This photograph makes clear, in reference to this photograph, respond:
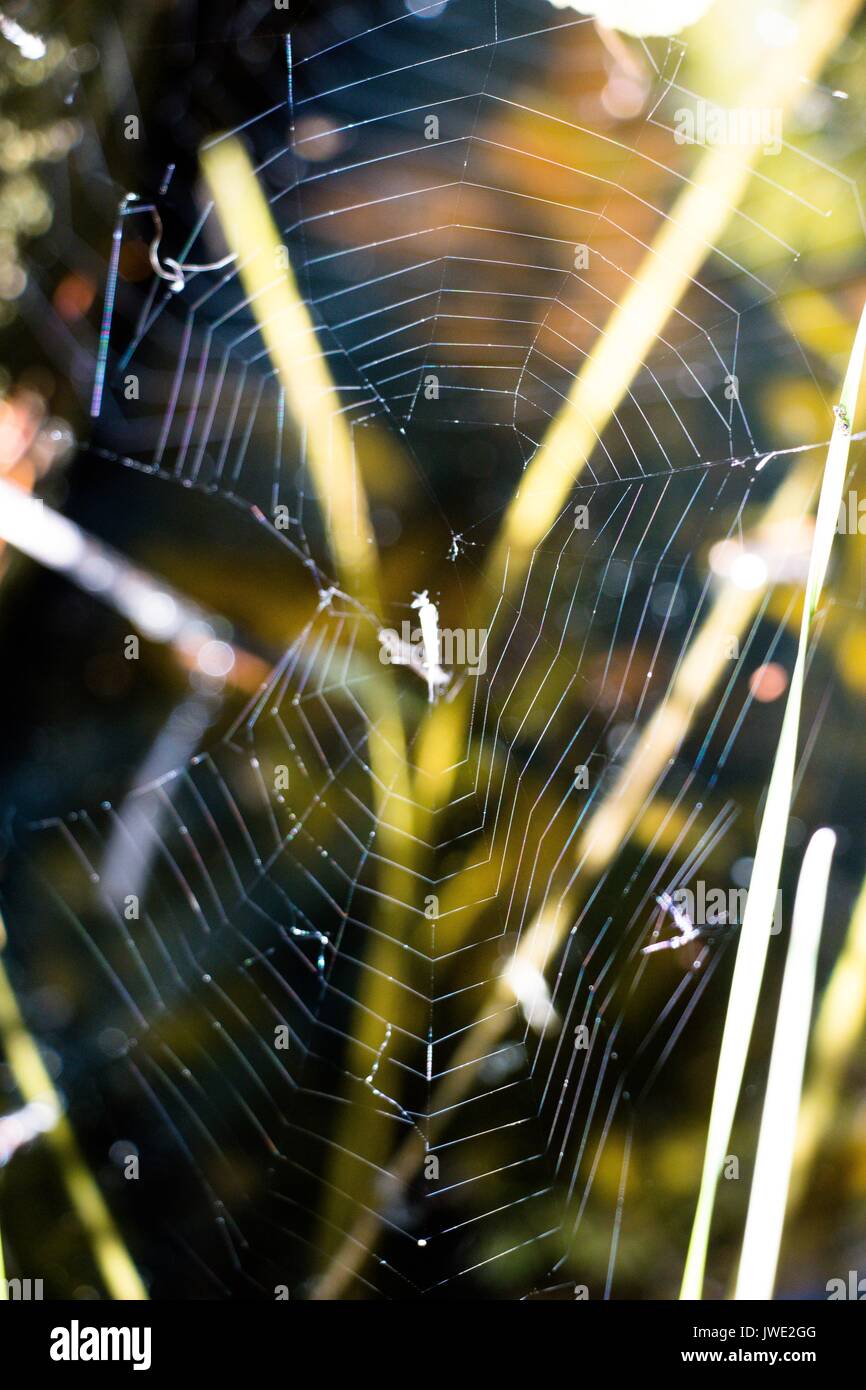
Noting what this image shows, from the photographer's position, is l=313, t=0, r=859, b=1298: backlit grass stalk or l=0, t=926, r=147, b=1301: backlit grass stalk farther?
l=0, t=926, r=147, b=1301: backlit grass stalk

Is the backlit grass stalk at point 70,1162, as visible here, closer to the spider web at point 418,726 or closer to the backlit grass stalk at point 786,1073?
the spider web at point 418,726

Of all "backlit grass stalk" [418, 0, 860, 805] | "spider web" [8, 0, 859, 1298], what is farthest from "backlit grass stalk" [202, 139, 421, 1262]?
"backlit grass stalk" [418, 0, 860, 805]

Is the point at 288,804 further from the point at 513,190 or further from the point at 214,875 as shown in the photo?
the point at 513,190

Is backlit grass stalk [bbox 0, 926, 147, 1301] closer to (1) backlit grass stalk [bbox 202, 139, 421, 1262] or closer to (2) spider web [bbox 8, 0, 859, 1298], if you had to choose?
(2) spider web [bbox 8, 0, 859, 1298]

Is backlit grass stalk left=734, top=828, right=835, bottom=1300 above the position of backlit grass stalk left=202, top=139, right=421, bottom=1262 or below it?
below

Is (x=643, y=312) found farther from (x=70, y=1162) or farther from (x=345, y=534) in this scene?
(x=70, y=1162)
